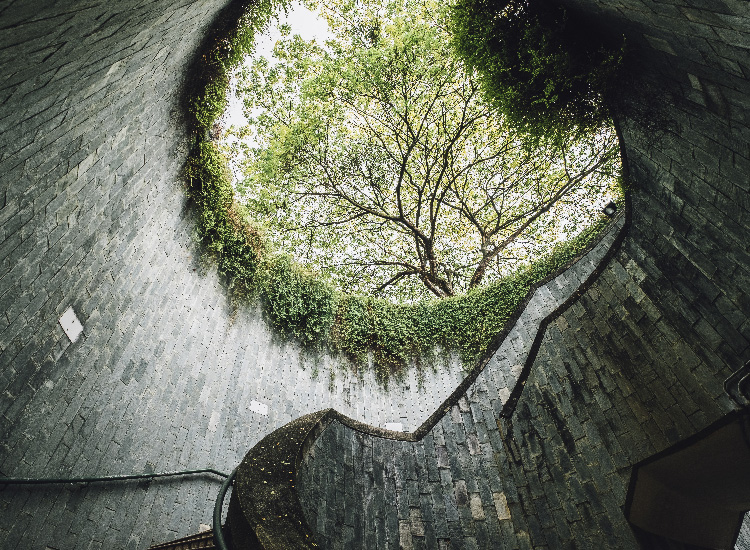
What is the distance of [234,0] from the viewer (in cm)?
618

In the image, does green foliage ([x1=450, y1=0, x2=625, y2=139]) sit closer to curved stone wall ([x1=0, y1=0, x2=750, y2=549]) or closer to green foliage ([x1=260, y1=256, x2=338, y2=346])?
curved stone wall ([x1=0, y1=0, x2=750, y2=549])

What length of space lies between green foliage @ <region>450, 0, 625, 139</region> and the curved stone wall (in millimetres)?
472

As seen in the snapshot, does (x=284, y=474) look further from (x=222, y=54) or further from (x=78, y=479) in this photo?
(x=222, y=54)

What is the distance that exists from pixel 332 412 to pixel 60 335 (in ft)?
11.3

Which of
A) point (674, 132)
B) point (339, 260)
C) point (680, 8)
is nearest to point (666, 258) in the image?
point (674, 132)

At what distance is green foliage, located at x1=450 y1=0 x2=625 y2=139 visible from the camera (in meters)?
4.63

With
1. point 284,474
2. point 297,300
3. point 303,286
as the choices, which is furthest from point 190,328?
point 284,474

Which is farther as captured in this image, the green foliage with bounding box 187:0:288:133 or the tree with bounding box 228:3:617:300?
the tree with bounding box 228:3:617:300

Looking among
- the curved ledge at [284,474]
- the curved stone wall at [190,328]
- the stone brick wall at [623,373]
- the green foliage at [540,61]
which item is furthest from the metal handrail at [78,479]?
the green foliage at [540,61]

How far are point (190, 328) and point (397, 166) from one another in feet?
28.4

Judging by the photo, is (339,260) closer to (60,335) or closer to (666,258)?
(60,335)

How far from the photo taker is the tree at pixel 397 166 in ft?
35.6

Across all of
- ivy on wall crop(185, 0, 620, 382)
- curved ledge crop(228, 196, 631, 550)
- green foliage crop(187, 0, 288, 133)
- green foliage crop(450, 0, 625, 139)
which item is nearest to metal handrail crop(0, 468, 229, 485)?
Result: curved ledge crop(228, 196, 631, 550)

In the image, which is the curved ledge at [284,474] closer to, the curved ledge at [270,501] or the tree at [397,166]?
the curved ledge at [270,501]
